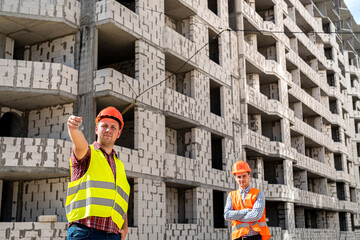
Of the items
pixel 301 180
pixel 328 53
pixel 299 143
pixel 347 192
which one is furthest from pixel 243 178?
pixel 328 53

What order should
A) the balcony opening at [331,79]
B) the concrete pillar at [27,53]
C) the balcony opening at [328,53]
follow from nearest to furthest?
the concrete pillar at [27,53] → the balcony opening at [331,79] → the balcony opening at [328,53]

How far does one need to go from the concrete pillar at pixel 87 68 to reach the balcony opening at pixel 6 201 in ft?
13.1

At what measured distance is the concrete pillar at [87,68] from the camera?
55.9ft

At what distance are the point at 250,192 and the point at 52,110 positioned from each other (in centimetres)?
1233

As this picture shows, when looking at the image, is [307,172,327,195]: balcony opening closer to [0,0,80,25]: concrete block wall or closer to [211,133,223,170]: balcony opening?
[211,133,223,170]: balcony opening

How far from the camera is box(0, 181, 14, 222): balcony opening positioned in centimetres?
1733

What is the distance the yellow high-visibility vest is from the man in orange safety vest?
3419 mm

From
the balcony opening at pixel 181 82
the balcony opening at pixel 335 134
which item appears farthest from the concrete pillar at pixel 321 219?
the balcony opening at pixel 181 82

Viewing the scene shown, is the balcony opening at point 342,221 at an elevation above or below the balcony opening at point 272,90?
below

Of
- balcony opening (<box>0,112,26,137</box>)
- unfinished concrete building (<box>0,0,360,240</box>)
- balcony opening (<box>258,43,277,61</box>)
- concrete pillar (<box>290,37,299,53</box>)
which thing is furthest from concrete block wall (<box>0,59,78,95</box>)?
concrete pillar (<box>290,37,299,53</box>)

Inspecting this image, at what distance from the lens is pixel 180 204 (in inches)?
864

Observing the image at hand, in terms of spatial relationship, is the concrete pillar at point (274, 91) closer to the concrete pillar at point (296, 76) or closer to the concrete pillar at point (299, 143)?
the concrete pillar at point (296, 76)

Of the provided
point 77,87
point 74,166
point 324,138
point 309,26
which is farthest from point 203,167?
point 309,26

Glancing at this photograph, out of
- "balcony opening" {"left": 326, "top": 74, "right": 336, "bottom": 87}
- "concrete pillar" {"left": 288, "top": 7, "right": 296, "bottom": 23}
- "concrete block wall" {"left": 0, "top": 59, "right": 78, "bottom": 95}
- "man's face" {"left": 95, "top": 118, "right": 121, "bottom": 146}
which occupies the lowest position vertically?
"man's face" {"left": 95, "top": 118, "right": 121, "bottom": 146}
